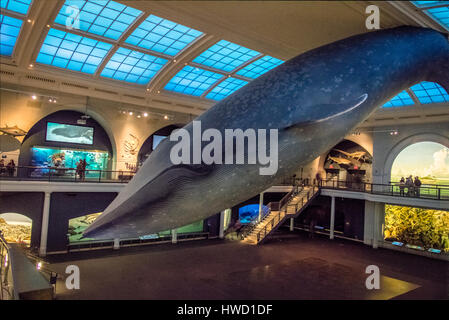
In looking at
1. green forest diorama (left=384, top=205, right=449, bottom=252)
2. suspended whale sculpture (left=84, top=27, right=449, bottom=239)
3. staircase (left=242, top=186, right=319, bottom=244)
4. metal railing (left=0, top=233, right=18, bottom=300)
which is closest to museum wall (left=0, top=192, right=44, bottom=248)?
metal railing (left=0, top=233, right=18, bottom=300)

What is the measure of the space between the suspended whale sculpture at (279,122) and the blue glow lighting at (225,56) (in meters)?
14.8

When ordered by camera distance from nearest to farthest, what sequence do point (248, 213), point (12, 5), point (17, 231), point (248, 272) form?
point (12, 5)
point (248, 272)
point (17, 231)
point (248, 213)

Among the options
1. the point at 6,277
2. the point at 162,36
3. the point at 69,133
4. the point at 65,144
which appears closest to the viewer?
the point at 6,277

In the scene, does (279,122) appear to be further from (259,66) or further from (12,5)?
(259,66)

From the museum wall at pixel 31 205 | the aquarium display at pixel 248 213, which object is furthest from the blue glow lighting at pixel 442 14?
the aquarium display at pixel 248 213

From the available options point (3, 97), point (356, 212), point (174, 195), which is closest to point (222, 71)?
point (3, 97)

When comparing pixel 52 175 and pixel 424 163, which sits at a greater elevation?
pixel 424 163

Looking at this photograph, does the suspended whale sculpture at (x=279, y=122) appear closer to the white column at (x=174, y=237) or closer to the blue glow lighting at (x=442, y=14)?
the blue glow lighting at (x=442, y=14)

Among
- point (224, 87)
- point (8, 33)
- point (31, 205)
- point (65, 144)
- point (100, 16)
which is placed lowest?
point (31, 205)

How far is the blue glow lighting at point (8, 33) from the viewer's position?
14.9 meters

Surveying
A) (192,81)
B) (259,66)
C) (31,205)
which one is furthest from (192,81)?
(31,205)

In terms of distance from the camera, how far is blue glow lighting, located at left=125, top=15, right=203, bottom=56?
15.9 m

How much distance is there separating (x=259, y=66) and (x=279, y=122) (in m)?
18.5

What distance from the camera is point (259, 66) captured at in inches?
805
